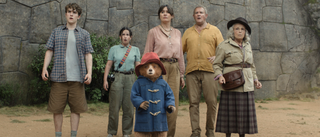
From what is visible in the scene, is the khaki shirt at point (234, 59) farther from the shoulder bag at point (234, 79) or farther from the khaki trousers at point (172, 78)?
the khaki trousers at point (172, 78)

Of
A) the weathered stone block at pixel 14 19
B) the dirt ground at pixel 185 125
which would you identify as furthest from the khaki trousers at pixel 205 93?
the weathered stone block at pixel 14 19

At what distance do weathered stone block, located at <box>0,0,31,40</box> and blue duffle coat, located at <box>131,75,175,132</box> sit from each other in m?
4.86

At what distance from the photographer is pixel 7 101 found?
6.53m

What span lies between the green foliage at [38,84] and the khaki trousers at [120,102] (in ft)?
9.59

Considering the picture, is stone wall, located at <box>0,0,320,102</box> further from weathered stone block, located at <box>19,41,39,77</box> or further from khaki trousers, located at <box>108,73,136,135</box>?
khaki trousers, located at <box>108,73,136,135</box>

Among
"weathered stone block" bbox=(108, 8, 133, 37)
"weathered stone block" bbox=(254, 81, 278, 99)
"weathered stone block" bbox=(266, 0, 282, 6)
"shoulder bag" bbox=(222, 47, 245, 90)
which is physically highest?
"weathered stone block" bbox=(266, 0, 282, 6)

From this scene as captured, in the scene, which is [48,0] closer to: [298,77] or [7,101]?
[7,101]

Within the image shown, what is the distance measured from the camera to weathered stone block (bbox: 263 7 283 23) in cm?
934

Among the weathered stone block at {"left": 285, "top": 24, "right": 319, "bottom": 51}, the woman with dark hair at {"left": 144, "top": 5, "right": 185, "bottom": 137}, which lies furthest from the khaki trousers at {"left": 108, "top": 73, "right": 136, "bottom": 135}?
the weathered stone block at {"left": 285, "top": 24, "right": 319, "bottom": 51}

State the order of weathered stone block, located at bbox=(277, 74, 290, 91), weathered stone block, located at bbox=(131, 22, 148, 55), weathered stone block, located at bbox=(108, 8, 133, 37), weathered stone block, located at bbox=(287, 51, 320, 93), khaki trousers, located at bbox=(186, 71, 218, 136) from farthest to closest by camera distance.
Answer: weathered stone block, located at bbox=(287, 51, 320, 93)
weathered stone block, located at bbox=(277, 74, 290, 91)
weathered stone block, located at bbox=(131, 22, 148, 55)
weathered stone block, located at bbox=(108, 8, 133, 37)
khaki trousers, located at bbox=(186, 71, 218, 136)

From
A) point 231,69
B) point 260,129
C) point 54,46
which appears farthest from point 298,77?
point 54,46

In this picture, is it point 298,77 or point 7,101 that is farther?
point 298,77

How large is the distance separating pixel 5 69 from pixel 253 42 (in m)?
6.82

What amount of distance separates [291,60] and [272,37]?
1044mm
